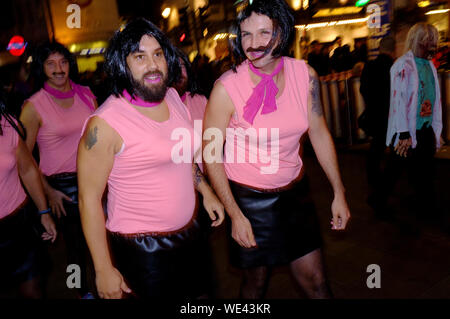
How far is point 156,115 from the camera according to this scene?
2.01 metres

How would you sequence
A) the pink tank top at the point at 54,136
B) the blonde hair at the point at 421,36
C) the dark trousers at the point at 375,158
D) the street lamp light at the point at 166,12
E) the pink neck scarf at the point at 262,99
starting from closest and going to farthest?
the pink neck scarf at the point at 262,99 < the pink tank top at the point at 54,136 < the blonde hair at the point at 421,36 < the dark trousers at the point at 375,158 < the street lamp light at the point at 166,12

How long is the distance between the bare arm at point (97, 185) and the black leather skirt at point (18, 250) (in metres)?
0.74

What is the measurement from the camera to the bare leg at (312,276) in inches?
92.4

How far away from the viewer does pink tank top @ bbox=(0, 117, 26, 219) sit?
7.50ft

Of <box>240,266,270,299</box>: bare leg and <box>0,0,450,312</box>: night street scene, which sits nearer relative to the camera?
<box>0,0,450,312</box>: night street scene

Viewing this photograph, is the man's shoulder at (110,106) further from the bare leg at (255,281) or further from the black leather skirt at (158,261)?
the bare leg at (255,281)

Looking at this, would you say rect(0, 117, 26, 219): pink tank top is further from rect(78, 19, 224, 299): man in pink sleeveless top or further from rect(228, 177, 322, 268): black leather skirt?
rect(228, 177, 322, 268): black leather skirt

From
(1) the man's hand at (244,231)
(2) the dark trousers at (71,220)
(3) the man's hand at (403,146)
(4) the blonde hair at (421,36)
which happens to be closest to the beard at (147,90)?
(1) the man's hand at (244,231)

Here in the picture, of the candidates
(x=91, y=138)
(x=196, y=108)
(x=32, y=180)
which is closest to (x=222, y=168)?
(x=91, y=138)

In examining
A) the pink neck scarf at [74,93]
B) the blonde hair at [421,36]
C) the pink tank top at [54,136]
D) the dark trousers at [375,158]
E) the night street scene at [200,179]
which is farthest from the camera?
the dark trousers at [375,158]

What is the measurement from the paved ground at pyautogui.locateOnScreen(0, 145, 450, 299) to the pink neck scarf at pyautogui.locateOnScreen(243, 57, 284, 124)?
140 cm

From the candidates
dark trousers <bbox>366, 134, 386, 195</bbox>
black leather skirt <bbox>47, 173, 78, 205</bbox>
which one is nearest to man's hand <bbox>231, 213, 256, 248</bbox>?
black leather skirt <bbox>47, 173, 78, 205</bbox>

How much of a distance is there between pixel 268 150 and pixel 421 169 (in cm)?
262
